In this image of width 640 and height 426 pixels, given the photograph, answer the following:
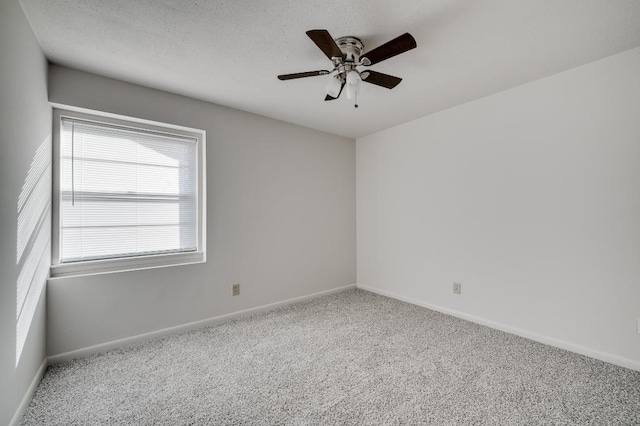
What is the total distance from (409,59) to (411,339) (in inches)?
93.6

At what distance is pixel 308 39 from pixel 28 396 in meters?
2.88

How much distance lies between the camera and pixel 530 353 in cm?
233

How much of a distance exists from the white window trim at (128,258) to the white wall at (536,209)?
2406mm

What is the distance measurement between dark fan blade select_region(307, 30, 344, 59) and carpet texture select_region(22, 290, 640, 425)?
2129 millimetres

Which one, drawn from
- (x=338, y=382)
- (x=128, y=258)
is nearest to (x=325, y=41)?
(x=338, y=382)

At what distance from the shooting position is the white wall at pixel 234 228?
2.35m

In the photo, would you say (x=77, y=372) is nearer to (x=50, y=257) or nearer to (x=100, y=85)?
(x=50, y=257)


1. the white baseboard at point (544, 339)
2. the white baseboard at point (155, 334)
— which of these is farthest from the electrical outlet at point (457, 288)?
the white baseboard at point (155, 334)

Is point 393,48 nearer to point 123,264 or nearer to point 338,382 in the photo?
point 338,382

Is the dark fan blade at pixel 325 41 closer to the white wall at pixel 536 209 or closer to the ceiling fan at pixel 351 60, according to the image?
the ceiling fan at pixel 351 60

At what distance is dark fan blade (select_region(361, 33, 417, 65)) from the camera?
1540mm

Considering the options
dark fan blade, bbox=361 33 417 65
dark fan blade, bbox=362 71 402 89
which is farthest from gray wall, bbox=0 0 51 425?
dark fan blade, bbox=362 71 402 89

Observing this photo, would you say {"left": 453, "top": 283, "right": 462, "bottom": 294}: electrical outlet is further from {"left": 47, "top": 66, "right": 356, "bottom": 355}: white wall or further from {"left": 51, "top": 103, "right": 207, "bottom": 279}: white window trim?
{"left": 51, "top": 103, "right": 207, "bottom": 279}: white window trim

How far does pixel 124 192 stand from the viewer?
8.55 ft
